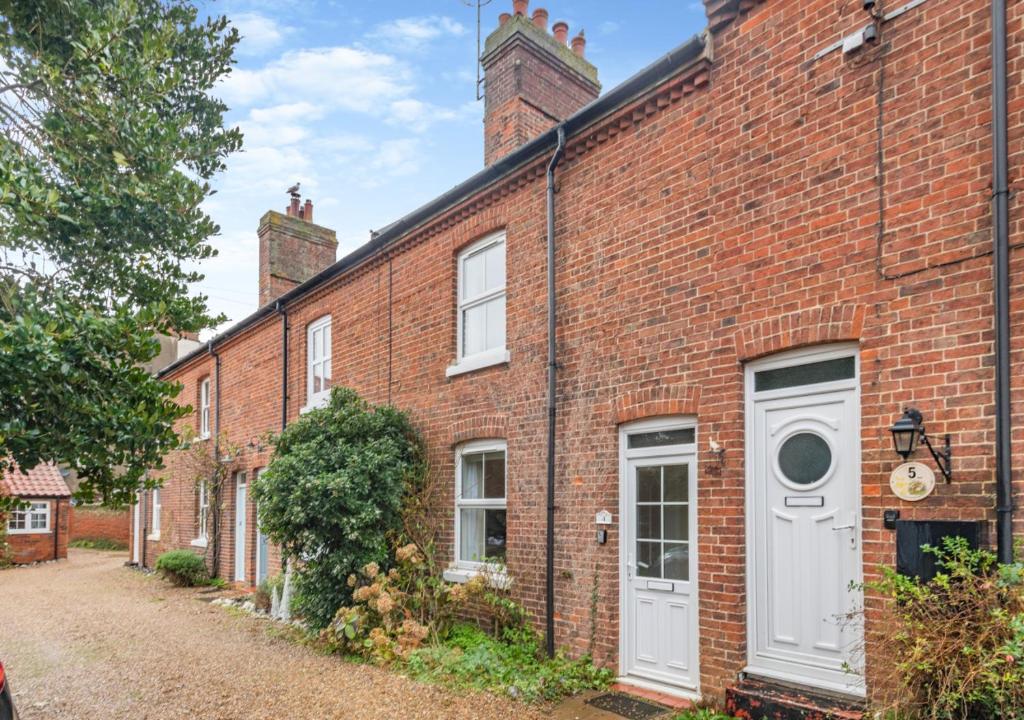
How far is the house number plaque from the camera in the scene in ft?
17.3

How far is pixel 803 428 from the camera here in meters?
6.26

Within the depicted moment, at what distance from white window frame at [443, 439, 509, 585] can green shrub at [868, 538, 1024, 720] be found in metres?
4.79

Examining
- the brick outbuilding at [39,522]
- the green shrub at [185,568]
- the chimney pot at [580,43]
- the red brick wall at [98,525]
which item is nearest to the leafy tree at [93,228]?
the chimney pot at [580,43]

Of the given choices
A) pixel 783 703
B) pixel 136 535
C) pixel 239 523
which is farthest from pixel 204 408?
pixel 783 703

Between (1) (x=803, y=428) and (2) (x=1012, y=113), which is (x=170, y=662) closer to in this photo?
(1) (x=803, y=428)

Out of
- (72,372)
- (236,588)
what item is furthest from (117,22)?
(236,588)

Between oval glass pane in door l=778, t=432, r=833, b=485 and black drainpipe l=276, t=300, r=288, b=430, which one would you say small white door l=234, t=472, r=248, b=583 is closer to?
black drainpipe l=276, t=300, r=288, b=430

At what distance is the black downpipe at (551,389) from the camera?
8.21 metres

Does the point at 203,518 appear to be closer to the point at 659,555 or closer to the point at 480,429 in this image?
the point at 480,429

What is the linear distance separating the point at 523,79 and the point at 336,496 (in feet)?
23.0

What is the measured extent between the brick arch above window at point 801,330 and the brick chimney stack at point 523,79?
20.4ft

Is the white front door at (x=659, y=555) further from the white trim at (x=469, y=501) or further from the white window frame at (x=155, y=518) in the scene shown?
the white window frame at (x=155, y=518)

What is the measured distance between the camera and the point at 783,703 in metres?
5.79

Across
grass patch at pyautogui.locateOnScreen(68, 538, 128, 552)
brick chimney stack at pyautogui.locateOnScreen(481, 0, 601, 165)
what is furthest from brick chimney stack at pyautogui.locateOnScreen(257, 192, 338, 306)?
grass patch at pyautogui.locateOnScreen(68, 538, 128, 552)
